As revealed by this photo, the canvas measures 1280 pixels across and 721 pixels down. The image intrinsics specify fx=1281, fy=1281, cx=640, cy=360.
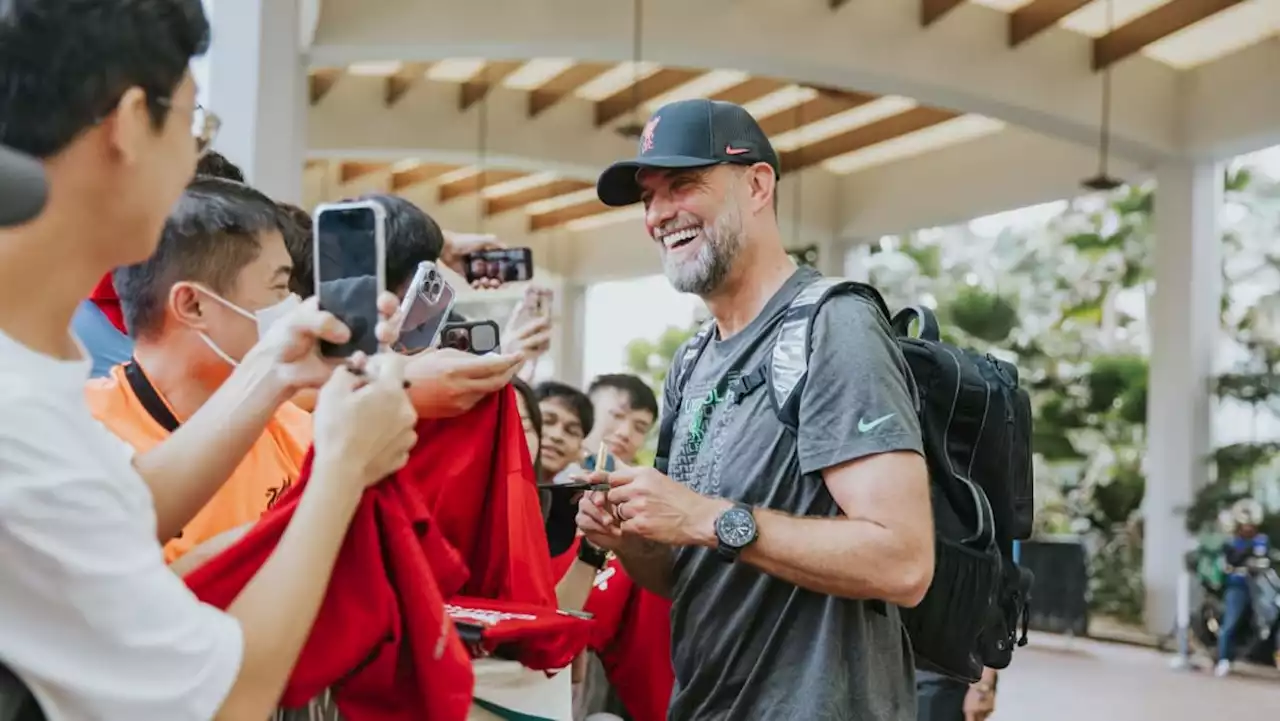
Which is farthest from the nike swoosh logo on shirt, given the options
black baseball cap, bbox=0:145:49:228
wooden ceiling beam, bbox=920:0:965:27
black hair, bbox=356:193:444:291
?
wooden ceiling beam, bbox=920:0:965:27

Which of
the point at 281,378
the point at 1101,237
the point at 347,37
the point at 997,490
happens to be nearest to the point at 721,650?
the point at 997,490

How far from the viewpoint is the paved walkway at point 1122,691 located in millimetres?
8336

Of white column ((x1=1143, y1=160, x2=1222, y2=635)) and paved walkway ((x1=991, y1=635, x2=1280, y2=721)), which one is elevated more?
white column ((x1=1143, y1=160, x2=1222, y2=635))

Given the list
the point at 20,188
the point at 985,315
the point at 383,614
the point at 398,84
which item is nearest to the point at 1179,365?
the point at 985,315

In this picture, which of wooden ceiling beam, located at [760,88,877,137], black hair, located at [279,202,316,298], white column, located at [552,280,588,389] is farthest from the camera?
white column, located at [552,280,588,389]

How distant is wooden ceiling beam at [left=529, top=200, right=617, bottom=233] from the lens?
1788cm

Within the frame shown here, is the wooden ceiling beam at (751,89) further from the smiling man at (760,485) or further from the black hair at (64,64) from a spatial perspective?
the black hair at (64,64)

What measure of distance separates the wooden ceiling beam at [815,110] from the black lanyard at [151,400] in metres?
10.6

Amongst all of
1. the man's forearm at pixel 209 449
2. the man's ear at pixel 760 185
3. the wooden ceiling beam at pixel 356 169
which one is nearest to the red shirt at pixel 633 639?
the man's ear at pixel 760 185

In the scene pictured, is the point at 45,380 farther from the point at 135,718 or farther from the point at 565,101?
the point at 565,101

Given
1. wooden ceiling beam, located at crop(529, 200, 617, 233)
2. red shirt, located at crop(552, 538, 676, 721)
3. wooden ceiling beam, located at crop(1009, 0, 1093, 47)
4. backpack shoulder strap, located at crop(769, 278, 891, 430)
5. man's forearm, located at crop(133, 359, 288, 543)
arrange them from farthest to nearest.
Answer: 1. wooden ceiling beam, located at crop(529, 200, 617, 233)
2. wooden ceiling beam, located at crop(1009, 0, 1093, 47)
3. red shirt, located at crop(552, 538, 676, 721)
4. backpack shoulder strap, located at crop(769, 278, 891, 430)
5. man's forearm, located at crop(133, 359, 288, 543)

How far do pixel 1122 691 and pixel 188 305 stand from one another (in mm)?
9038

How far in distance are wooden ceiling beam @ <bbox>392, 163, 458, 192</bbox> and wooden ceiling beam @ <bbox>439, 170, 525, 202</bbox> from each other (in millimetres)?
421

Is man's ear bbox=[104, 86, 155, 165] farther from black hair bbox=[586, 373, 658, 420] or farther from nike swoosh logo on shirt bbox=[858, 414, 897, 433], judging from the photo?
black hair bbox=[586, 373, 658, 420]
